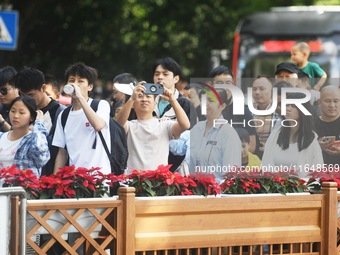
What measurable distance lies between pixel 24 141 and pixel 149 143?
1163mm

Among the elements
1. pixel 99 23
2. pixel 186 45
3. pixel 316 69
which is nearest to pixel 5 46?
pixel 316 69

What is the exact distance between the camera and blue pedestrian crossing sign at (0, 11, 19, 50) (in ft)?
54.7

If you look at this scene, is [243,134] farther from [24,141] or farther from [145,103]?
[24,141]

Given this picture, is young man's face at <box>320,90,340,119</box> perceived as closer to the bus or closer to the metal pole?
the metal pole

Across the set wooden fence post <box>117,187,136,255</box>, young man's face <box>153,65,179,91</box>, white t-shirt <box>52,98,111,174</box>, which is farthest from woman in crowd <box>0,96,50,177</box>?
young man's face <box>153,65,179,91</box>

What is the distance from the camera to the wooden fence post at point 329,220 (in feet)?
29.7

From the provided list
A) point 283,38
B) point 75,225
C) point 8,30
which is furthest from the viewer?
point 283,38

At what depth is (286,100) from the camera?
378 inches

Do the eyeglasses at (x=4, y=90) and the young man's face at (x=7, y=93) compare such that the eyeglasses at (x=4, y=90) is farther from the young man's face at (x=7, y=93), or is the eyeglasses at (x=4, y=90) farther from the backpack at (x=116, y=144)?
the backpack at (x=116, y=144)

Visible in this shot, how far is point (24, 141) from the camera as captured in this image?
30.7 feet

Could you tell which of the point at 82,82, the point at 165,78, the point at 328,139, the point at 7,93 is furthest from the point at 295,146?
the point at 7,93

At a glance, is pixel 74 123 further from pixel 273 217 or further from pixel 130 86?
pixel 273 217

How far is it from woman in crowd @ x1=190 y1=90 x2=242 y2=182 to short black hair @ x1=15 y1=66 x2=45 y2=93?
168 cm

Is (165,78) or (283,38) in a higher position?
(283,38)
